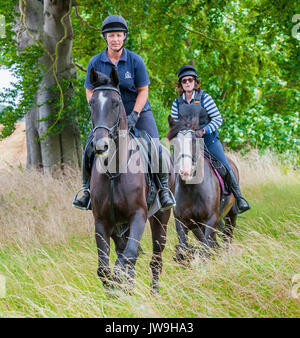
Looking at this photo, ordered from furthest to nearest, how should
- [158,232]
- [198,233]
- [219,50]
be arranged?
[219,50]
[198,233]
[158,232]

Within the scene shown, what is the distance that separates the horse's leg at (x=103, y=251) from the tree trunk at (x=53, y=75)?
25.0 ft

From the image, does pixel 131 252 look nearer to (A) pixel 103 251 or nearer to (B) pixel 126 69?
(A) pixel 103 251

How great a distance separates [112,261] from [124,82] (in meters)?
2.97

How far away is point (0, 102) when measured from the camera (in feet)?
35.6

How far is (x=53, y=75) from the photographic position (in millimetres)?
12945

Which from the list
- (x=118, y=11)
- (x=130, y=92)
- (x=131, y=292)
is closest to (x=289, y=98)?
(x=118, y=11)

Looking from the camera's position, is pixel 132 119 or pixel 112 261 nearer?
pixel 132 119

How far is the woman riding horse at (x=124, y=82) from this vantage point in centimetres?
554

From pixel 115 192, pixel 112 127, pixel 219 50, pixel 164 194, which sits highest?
pixel 219 50

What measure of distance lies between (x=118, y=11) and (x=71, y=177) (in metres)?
4.53

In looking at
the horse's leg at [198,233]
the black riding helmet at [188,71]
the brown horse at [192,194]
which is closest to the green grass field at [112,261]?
the brown horse at [192,194]

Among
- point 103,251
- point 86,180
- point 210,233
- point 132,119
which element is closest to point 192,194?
point 210,233

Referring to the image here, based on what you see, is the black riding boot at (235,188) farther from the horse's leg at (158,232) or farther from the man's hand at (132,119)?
the man's hand at (132,119)

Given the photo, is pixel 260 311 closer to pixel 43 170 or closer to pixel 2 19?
pixel 43 170
